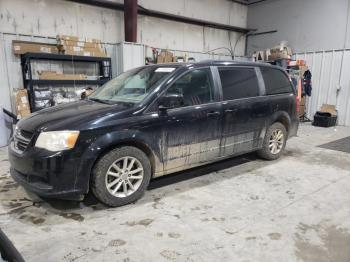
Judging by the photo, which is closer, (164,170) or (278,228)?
(278,228)

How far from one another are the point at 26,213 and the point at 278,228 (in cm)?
239

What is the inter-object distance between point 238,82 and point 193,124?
3.27 ft

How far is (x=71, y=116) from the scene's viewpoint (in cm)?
277

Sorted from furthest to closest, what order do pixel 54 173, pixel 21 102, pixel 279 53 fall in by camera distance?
pixel 279 53 → pixel 21 102 → pixel 54 173

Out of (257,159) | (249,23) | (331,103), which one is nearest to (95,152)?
(257,159)

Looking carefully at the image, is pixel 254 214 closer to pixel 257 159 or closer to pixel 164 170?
pixel 164 170

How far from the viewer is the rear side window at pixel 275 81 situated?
13.6ft

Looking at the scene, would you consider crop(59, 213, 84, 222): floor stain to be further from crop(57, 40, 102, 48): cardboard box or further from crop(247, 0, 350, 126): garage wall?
crop(247, 0, 350, 126): garage wall

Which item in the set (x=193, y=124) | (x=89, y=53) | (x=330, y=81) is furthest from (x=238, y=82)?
(x=330, y=81)

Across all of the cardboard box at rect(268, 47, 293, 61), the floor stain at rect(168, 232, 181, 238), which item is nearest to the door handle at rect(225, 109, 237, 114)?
the floor stain at rect(168, 232, 181, 238)

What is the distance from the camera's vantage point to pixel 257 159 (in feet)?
15.0

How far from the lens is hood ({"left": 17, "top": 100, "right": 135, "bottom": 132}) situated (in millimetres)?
2609

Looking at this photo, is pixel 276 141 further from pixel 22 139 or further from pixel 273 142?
pixel 22 139

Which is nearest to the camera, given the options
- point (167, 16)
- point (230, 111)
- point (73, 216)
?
point (73, 216)
